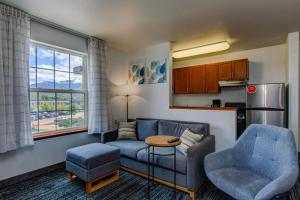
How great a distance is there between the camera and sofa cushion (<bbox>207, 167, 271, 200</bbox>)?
4.86 feet

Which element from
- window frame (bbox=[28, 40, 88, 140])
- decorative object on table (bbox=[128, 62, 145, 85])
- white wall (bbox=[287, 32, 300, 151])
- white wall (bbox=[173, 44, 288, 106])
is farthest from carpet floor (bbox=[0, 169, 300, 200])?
white wall (bbox=[173, 44, 288, 106])

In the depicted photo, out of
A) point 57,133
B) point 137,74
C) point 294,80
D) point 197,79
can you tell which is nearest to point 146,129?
point 137,74

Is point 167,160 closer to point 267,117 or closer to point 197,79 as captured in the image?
point 267,117

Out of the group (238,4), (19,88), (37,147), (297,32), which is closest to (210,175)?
(238,4)

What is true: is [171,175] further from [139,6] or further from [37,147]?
[139,6]

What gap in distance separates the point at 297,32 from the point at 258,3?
64.3 inches

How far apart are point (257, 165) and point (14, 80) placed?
3363 mm

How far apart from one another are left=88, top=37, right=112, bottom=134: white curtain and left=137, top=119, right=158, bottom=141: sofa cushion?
29.6 inches

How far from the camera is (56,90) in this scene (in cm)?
299

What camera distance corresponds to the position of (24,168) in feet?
8.21

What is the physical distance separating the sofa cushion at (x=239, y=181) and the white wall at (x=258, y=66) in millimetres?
2921

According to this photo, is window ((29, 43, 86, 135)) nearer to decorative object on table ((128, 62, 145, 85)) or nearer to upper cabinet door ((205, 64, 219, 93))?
decorative object on table ((128, 62, 145, 85))

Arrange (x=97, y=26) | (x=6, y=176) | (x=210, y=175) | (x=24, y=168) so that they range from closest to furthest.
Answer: (x=210, y=175), (x=6, y=176), (x=24, y=168), (x=97, y=26)

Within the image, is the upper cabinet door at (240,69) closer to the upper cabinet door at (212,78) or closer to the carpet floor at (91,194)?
the upper cabinet door at (212,78)
